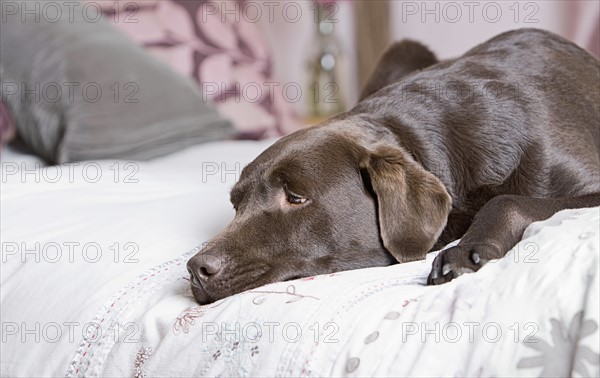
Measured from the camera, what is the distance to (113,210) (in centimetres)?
201

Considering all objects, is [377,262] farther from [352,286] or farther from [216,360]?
[216,360]

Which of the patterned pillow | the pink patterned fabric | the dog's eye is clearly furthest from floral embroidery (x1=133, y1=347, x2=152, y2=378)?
the patterned pillow

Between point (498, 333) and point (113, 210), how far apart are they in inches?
44.5

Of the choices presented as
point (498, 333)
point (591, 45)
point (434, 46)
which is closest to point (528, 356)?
point (498, 333)

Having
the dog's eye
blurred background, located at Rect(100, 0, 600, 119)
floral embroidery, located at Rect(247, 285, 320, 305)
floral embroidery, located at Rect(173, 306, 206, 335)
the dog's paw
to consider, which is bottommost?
blurred background, located at Rect(100, 0, 600, 119)

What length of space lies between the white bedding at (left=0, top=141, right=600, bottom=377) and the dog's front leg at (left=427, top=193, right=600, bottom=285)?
6 centimetres

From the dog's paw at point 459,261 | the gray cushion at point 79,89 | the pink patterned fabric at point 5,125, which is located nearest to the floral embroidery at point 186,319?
the dog's paw at point 459,261

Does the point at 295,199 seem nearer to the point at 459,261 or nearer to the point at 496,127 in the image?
the point at 459,261

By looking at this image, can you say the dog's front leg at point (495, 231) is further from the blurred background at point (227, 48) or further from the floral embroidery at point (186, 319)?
the blurred background at point (227, 48)

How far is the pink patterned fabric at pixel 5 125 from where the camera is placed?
2.69 meters

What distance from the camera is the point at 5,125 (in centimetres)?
271

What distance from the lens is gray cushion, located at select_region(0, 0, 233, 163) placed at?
2.62 m

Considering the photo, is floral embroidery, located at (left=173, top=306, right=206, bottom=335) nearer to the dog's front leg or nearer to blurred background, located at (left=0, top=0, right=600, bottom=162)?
the dog's front leg

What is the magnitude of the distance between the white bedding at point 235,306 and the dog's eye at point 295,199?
0.67 ft
